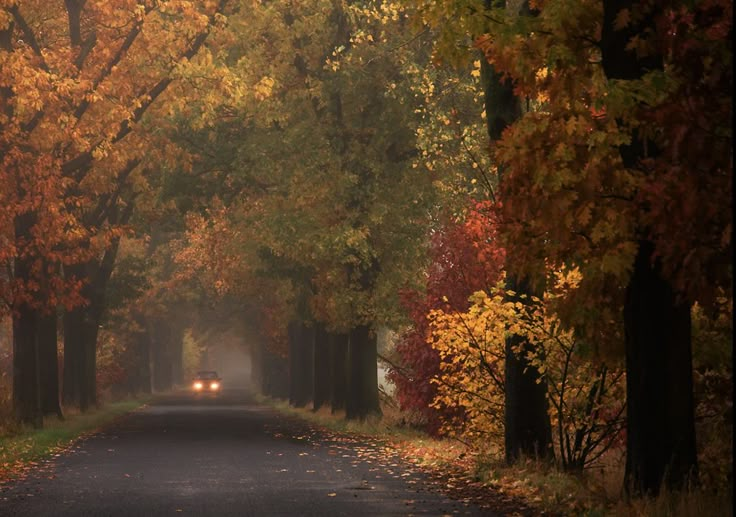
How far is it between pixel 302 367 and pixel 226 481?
38.0 m

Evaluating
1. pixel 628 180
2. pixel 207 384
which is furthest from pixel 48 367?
pixel 207 384

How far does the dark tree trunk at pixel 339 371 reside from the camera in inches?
1614

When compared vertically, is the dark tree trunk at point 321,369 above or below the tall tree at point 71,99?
below

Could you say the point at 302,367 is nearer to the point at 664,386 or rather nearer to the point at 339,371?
the point at 339,371

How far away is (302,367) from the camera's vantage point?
184 ft

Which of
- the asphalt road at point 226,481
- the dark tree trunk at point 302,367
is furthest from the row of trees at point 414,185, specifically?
the asphalt road at point 226,481

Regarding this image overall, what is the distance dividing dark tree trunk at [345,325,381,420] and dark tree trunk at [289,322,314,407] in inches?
733

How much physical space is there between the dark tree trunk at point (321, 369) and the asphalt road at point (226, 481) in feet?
54.3

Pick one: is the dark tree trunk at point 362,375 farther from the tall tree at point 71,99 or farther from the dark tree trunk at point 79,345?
the dark tree trunk at point 79,345

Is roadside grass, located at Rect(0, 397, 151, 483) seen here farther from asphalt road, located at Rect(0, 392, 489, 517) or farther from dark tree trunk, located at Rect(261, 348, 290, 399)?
dark tree trunk, located at Rect(261, 348, 290, 399)

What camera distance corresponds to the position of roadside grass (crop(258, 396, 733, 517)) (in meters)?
12.2

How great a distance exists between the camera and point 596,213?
509 inches

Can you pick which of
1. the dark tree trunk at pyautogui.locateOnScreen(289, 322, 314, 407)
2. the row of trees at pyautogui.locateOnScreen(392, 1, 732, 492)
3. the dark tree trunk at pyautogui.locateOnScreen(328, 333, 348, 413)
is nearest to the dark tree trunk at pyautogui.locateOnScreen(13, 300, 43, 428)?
the dark tree trunk at pyautogui.locateOnScreen(328, 333, 348, 413)

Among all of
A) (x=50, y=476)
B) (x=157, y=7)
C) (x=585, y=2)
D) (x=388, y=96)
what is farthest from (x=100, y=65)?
(x=585, y=2)
